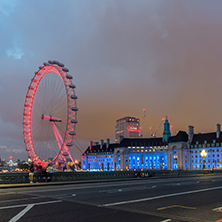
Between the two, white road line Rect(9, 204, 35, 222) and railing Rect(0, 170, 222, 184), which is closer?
white road line Rect(9, 204, 35, 222)

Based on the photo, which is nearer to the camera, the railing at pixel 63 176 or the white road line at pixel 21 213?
the white road line at pixel 21 213

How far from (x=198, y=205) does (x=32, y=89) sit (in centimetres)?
6881

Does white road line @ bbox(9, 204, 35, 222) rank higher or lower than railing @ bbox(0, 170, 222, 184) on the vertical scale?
higher

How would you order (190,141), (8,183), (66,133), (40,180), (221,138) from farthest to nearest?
(190,141)
(221,138)
(66,133)
(40,180)
(8,183)

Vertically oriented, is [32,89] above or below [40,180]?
above

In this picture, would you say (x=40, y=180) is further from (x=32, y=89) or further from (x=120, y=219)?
(x=32, y=89)

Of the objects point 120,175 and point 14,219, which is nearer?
point 14,219

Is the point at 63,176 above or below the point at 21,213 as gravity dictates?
below

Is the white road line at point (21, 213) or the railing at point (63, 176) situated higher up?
the white road line at point (21, 213)

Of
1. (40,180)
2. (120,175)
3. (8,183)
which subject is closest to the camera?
(8,183)

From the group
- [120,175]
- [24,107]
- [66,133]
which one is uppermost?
[24,107]

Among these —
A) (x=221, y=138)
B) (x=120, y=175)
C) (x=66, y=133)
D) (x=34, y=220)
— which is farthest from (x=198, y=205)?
(x=221, y=138)

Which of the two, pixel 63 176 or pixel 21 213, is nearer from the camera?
pixel 21 213

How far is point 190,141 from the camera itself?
199m
